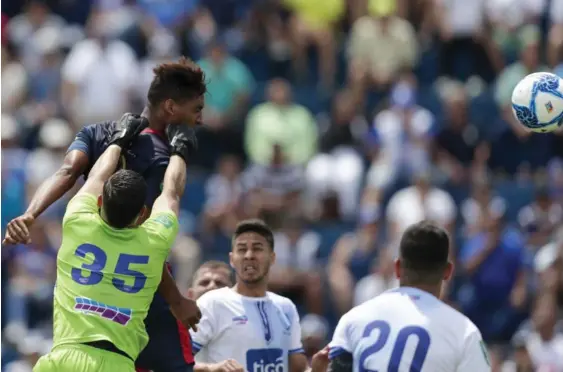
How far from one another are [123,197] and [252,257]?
2133 millimetres

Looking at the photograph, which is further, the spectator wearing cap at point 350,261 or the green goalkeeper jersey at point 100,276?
the spectator wearing cap at point 350,261

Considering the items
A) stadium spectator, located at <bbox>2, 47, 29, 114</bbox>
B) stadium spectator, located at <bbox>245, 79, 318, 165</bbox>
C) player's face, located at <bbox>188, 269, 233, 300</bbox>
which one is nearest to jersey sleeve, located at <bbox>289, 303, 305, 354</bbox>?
player's face, located at <bbox>188, 269, 233, 300</bbox>

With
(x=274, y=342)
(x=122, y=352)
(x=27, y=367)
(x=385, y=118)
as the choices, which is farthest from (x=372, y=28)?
(x=122, y=352)

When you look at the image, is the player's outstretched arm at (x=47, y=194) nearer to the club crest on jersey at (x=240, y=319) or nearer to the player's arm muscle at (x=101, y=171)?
the player's arm muscle at (x=101, y=171)

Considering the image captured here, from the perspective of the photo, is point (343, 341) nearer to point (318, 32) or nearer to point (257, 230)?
point (257, 230)

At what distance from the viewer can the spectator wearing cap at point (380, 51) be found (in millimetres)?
19625

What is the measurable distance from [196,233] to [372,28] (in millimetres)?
4318

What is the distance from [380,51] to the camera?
19859 mm

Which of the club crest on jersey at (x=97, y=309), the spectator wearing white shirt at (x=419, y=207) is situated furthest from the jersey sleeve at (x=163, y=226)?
the spectator wearing white shirt at (x=419, y=207)

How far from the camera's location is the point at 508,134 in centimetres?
1847

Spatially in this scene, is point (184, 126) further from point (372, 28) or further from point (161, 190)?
point (372, 28)

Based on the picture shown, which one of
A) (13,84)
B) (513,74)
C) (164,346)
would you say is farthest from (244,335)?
(13,84)

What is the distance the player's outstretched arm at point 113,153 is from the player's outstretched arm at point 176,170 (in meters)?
0.23

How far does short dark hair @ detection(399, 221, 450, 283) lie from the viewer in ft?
26.2
